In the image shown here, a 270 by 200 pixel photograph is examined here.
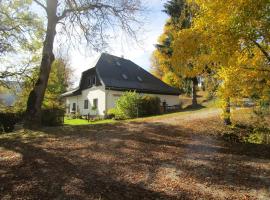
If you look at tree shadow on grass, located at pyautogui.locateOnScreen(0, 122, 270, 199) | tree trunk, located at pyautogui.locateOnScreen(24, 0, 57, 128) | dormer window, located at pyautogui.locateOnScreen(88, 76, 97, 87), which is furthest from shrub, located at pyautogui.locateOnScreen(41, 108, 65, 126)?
dormer window, located at pyautogui.locateOnScreen(88, 76, 97, 87)

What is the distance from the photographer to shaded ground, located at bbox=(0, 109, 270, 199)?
5.60 m

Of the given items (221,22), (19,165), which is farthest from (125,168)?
(221,22)

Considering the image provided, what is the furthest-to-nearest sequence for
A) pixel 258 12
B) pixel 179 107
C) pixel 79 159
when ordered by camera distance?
1. pixel 179 107
2. pixel 79 159
3. pixel 258 12

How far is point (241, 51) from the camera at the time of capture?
8445 millimetres

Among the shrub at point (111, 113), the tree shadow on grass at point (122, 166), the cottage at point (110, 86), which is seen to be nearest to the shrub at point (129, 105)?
the shrub at point (111, 113)

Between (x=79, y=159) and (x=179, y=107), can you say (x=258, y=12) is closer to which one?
(x=79, y=159)

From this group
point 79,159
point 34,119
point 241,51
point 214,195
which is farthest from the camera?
point 34,119

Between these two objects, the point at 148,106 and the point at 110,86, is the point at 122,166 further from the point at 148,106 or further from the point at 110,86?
the point at 110,86

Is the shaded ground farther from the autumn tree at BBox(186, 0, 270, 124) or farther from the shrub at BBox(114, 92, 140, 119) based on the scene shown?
the shrub at BBox(114, 92, 140, 119)

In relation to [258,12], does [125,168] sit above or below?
below

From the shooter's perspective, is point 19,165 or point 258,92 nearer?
point 19,165

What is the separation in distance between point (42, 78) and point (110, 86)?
13641 millimetres

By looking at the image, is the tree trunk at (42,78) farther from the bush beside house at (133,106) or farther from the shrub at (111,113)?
the shrub at (111,113)

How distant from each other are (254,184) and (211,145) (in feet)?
12.9
